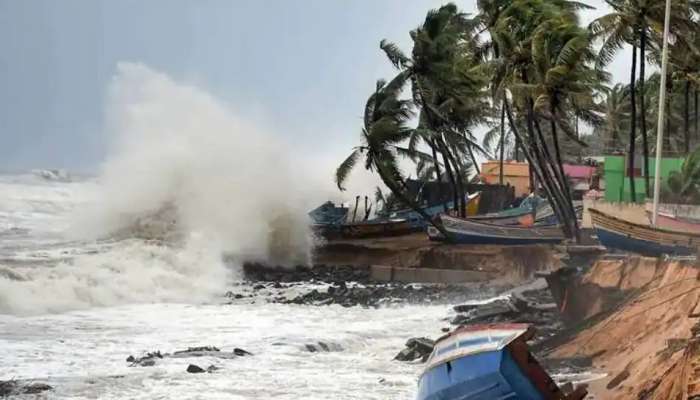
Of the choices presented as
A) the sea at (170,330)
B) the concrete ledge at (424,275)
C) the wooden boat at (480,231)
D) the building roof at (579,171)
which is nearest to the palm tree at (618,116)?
the building roof at (579,171)

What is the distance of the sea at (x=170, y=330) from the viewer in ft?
41.2

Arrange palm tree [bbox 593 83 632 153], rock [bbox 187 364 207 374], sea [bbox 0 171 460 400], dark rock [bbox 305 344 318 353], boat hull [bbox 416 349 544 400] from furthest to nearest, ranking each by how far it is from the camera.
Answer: palm tree [bbox 593 83 632 153] < dark rock [bbox 305 344 318 353] < rock [bbox 187 364 207 374] < sea [bbox 0 171 460 400] < boat hull [bbox 416 349 544 400]

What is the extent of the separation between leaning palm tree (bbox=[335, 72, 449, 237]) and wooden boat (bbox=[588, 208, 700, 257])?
36.4 ft

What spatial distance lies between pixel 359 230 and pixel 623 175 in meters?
9.40

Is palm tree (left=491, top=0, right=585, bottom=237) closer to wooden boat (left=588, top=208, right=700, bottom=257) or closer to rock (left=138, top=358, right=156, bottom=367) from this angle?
wooden boat (left=588, top=208, right=700, bottom=257)

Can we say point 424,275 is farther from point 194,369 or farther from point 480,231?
point 194,369

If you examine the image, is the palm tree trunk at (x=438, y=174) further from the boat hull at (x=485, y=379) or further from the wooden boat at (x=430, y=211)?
the boat hull at (x=485, y=379)

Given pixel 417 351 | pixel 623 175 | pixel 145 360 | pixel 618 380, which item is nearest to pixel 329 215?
pixel 623 175

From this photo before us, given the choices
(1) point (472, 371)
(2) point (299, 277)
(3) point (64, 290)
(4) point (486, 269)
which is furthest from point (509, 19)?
(1) point (472, 371)

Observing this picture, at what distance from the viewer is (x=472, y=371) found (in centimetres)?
824

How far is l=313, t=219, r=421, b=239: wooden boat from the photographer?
32938 millimetres

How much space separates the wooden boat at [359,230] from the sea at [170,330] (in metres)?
4.57

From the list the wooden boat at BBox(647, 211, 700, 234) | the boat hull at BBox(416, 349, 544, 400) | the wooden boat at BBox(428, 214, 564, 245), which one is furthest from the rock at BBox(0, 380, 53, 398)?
the wooden boat at BBox(428, 214, 564, 245)

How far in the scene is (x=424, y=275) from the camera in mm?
25938
